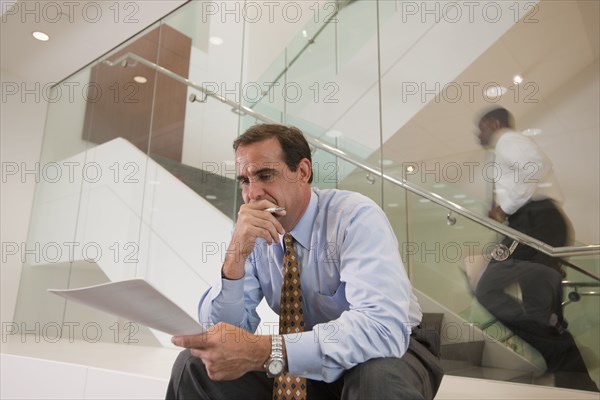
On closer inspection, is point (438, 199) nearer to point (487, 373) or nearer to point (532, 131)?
point (532, 131)

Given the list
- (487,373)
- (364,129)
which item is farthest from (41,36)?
(487,373)

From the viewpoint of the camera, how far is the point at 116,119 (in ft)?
11.2

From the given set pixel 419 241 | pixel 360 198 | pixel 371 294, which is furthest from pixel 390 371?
pixel 419 241

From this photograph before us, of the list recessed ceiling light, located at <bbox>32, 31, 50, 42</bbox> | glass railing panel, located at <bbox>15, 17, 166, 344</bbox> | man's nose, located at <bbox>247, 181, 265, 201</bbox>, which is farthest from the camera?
recessed ceiling light, located at <bbox>32, 31, 50, 42</bbox>

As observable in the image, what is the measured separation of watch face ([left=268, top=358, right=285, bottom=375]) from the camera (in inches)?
32.1

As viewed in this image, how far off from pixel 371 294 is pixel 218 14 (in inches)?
105

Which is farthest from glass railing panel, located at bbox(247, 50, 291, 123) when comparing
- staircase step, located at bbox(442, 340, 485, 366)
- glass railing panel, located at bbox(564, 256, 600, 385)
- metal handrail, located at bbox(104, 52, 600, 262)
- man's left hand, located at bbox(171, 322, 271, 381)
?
man's left hand, located at bbox(171, 322, 271, 381)

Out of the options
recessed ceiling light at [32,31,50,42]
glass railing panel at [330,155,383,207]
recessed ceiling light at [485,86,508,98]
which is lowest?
glass railing panel at [330,155,383,207]

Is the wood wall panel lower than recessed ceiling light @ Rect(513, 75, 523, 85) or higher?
higher

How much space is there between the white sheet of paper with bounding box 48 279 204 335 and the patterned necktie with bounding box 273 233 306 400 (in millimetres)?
265

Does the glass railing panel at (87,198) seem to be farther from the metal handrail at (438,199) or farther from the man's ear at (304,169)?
the man's ear at (304,169)

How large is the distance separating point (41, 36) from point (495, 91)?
3140 millimetres

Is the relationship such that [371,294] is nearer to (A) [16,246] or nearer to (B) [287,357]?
(B) [287,357]

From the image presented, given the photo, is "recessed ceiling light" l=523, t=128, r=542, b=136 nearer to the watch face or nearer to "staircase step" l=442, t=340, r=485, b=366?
"staircase step" l=442, t=340, r=485, b=366
